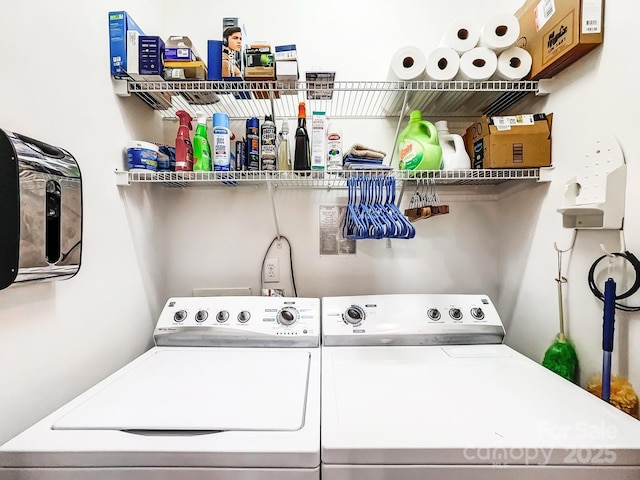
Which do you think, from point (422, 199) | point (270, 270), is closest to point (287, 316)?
point (270, 270)

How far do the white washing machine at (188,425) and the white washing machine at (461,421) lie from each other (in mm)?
80

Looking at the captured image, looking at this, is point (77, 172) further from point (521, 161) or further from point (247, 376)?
point (521, 161)

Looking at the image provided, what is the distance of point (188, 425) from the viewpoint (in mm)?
733

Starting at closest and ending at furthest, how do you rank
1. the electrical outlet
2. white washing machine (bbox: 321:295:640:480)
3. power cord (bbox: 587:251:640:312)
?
white washing machine (bbox: 321:295:640:480), power cord (bbox: 587:251:640:312), the electrical outlet

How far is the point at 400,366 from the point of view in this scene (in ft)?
3.50

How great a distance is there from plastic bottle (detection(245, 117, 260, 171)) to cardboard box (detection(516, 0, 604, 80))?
43.7 inches

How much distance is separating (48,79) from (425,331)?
1481 millimetres

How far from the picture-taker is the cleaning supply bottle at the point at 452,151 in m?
1.35

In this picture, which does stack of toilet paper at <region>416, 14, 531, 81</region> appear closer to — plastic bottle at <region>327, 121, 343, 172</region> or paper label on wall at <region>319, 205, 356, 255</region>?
plastic bottle at <region>327, 121, 343, 172</region>

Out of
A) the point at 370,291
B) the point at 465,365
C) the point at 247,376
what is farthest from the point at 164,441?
the point at 370,291

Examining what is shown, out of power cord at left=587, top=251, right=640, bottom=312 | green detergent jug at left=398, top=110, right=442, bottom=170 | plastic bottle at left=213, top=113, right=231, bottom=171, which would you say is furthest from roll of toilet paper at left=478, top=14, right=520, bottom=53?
plastic bottle at left=213, top=113, right=231, bottom=171

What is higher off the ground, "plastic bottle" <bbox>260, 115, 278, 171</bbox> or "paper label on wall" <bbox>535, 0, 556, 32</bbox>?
A: "paper label on wall" <bbox>535, 0, 556, 32</bbox>

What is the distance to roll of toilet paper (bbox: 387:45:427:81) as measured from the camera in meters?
1.25

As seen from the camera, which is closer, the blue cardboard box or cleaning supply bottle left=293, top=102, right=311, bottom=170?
the blue cardboard box
